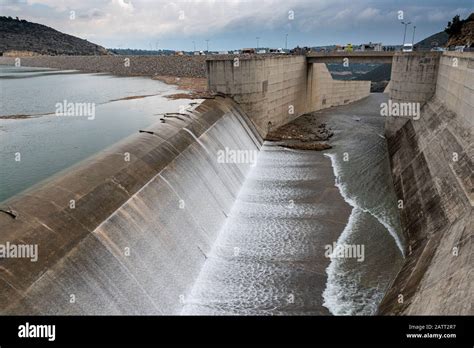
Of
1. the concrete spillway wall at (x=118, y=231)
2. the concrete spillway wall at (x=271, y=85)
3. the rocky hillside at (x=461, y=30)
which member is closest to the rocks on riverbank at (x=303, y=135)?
the concrete spillway wall at (x=271, y=85)

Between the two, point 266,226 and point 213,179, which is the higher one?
point 213,179

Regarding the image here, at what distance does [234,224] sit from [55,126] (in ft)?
66.0

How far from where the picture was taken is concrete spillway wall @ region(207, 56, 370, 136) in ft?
108

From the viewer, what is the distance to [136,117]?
34.5m

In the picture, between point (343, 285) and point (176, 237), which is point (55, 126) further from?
point (343, 285)

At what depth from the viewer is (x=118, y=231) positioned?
40.5 ft

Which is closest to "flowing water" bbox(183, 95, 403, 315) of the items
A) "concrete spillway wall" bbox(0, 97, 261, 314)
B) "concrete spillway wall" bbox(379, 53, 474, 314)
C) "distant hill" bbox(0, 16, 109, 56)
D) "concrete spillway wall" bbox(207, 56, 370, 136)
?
"concrete spillway wall" bbox(379, 53, 474, 314)

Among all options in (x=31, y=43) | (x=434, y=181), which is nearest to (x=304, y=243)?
(x=434, y=181)

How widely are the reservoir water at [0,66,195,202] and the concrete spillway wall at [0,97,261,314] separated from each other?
19.5 ft

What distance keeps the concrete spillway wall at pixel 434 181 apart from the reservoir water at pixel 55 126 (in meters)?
16.7

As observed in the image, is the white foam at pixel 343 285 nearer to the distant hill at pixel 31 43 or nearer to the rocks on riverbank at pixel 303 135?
the rocks on riverbank at pixel 303 135

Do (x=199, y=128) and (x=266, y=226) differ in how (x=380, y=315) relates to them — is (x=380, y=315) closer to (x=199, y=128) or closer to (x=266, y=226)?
(x=266, y=226)
